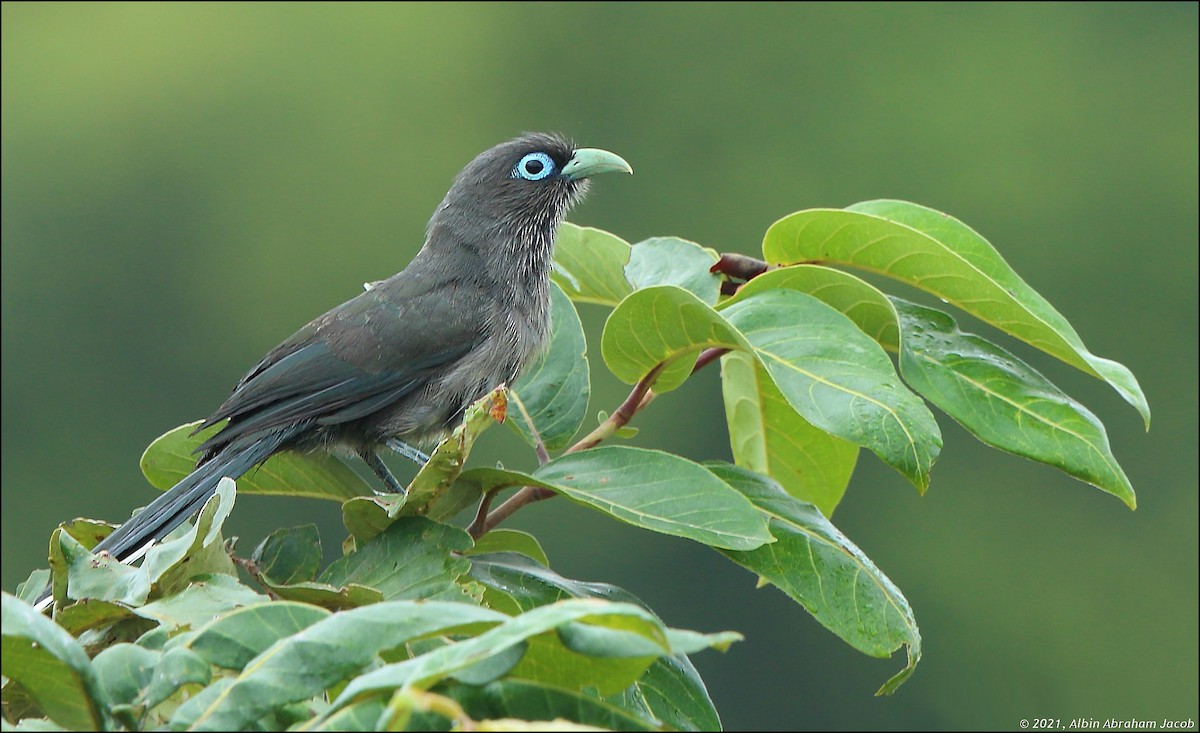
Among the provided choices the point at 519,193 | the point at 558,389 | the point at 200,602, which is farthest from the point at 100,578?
the point at 519,193

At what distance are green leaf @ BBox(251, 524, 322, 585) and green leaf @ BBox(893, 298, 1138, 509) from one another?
1148 millimetres

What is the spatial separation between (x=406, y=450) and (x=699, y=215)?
924 inches

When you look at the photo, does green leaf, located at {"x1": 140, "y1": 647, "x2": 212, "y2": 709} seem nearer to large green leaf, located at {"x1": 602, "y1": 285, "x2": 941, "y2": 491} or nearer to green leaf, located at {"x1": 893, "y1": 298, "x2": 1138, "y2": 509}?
large green leaf, located at {"x1": 602, "y1": 285, "x2": 941, "y2": 491}

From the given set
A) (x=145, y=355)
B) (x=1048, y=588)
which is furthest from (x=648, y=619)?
(x=145, y=355)

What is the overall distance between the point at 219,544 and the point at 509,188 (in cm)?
266

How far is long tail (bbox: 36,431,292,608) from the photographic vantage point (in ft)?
8.96

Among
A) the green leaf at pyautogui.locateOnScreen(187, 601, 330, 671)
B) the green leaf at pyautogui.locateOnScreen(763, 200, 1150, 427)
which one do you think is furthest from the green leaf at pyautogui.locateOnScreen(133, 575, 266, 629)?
the green leaf at pyautogui.locateOnScreen(763, 200, 1150, 427)

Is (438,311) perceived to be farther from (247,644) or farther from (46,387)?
(46,387)

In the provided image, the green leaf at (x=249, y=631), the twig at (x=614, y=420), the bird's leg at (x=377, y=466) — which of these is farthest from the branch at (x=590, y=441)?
the bird's leg at (x=377, y=466)

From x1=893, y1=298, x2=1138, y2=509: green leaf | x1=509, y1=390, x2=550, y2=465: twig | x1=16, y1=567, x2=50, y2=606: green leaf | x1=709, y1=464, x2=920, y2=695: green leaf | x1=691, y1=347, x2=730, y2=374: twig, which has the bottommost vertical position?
x1=709, y1=464, x2=920, y2=695: green leaf

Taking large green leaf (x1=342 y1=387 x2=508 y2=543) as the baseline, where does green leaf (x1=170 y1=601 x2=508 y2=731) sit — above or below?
Answer: above

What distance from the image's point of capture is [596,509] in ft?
A: 7.87

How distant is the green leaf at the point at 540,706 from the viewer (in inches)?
54.1

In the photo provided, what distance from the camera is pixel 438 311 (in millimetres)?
4047
